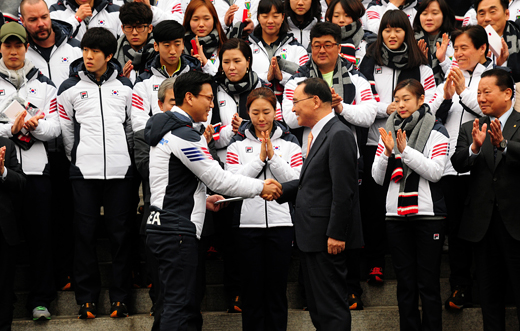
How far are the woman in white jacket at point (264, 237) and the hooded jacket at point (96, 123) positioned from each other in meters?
1.27

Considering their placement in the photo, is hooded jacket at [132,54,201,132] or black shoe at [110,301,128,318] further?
hooded jacket at [132,54,201,132]

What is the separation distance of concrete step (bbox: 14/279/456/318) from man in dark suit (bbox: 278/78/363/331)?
1.52 meters

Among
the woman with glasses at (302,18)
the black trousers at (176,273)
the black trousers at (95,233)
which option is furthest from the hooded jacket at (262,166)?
the woman with glasses at (302,18)

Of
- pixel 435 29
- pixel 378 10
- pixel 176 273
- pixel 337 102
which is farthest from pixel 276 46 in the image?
pixel 176 273

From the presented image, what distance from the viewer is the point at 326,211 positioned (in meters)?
5.32

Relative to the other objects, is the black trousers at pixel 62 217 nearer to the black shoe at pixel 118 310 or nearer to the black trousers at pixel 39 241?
the black trousers at pixel 39 241

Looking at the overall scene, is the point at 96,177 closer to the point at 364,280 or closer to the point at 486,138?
the point at 364,280

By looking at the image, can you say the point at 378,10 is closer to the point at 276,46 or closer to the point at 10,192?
the point at 276,46

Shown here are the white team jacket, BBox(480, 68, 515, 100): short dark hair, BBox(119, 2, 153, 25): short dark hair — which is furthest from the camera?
the white team jacket

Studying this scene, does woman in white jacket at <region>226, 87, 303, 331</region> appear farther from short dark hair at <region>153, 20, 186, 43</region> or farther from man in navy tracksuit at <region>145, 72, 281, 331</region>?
short dark hair at <region>153, 20, 186, 43</region>

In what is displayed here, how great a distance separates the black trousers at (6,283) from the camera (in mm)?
6066

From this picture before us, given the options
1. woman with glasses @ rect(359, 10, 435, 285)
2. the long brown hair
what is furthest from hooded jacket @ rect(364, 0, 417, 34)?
the long brown hair

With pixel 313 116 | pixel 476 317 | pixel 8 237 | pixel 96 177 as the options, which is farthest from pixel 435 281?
pixel 8 237

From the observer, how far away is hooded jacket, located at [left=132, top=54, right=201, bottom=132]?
656 cm
